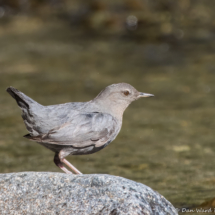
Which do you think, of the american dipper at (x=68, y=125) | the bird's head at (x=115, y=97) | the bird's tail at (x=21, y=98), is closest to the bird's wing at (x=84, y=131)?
the american dipper at (x=68, y=125)

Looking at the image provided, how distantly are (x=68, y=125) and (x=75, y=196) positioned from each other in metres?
0.85

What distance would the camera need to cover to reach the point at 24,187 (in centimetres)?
401

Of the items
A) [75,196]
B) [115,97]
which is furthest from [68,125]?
[75,196]

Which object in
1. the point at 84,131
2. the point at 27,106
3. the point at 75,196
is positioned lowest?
the point at 75,196

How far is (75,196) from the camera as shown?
387 cm

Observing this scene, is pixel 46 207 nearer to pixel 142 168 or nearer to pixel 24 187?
pixel 24 187

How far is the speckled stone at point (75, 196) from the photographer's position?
3775 millimetres

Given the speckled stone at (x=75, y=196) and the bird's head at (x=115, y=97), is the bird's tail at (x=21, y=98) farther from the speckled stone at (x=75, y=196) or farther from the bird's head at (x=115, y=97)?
the bird's head at (x=115, y=97)

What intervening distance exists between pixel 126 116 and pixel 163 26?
20.7ft

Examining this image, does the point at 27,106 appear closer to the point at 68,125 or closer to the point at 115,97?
the point at 68,125

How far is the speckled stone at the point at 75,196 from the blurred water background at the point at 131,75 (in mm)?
1753

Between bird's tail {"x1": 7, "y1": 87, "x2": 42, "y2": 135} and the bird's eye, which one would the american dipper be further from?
the bird's eye

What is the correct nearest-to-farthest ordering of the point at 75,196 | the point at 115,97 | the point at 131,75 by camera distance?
the point at 75,196 < the point at 115,97 < the point at 131,75

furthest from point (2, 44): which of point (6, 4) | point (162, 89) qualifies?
point (162, 89)
